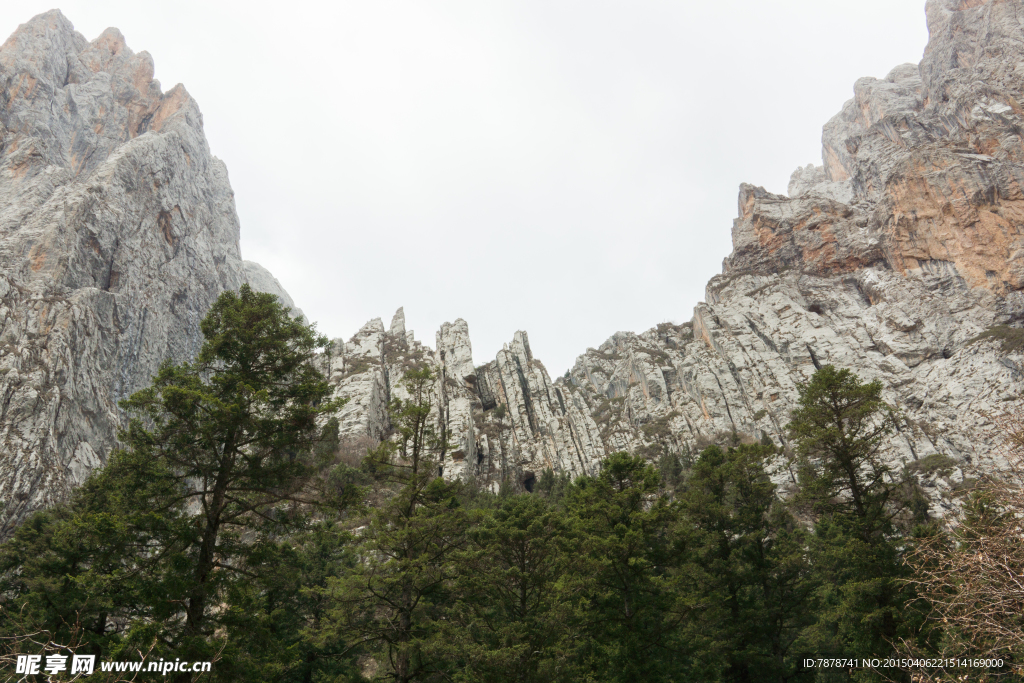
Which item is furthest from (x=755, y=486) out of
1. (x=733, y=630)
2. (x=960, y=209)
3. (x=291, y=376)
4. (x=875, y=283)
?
(x=960, y=209)

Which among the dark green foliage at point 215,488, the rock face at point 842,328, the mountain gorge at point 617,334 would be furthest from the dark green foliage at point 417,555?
the rock face at point 842,328

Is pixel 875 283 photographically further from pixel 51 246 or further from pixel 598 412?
pixel 51 246

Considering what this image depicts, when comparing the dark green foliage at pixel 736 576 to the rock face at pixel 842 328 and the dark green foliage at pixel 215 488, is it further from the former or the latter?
the rock face at pixel 842 328

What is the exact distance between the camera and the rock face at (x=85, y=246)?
40.4 metres

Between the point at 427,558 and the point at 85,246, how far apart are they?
60.3 meters

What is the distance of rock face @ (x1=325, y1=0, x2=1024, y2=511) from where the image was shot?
55.2 m

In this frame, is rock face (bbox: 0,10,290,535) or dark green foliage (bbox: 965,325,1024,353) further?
dark green foliage (bbox: 965,325,1024,353)

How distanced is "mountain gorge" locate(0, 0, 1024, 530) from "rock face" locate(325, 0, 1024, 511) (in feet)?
0.91

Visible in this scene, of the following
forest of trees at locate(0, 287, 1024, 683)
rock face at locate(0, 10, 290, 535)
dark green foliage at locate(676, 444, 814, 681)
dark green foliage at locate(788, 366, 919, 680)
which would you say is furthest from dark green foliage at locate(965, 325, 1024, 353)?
rock face at locate(0, 10, 290, 535)

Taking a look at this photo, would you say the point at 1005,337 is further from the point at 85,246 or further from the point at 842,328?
the point at 85,246

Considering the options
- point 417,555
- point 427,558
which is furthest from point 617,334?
point 427,558

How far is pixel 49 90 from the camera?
72.9 m

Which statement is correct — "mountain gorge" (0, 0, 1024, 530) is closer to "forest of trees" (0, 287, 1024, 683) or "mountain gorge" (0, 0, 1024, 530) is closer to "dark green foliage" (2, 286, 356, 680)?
"forest of trees" (0, 287, 1024, 683)

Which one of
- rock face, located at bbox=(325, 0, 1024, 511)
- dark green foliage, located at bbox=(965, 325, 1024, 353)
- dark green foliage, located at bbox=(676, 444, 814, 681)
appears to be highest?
rock face, located at bbox=(325, 0, 1024, 511)
